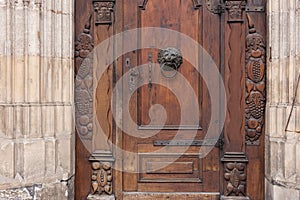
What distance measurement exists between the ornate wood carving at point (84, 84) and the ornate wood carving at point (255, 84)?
4.46 feet

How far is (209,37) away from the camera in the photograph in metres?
3.51

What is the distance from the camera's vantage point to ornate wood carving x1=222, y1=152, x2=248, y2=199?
3.47 metres

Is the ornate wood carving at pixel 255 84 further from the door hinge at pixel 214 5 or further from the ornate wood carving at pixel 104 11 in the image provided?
the ornate wood carving at pixel 104 11

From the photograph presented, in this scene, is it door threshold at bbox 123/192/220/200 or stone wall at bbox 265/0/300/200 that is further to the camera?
door threshold at bbox 123/192/220/200

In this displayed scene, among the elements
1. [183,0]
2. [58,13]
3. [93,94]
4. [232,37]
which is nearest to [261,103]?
[232,37]

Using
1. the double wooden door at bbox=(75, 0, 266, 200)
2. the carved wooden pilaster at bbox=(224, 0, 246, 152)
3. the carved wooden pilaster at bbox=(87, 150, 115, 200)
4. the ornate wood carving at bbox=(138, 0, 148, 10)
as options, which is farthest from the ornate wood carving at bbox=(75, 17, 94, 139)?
the carved wooden pilaster at bbox=(224, 0, 246, 152)

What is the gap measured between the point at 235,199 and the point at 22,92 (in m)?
1.98

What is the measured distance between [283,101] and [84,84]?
1.67 metres

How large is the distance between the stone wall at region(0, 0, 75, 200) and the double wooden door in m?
0.32

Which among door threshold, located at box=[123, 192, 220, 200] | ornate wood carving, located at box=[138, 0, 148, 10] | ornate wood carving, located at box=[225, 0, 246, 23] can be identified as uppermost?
ornate wood carving, located at box=[138, 0, 148, 10]

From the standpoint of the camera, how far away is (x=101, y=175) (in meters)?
3.53

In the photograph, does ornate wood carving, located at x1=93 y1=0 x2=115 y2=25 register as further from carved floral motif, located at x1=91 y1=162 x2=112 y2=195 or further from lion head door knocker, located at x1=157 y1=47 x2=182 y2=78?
carved floral motif, located at x1=91 y1=162 x2=112 y2=195

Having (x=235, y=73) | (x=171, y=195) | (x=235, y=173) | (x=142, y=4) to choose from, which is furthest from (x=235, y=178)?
(x=142, y=4)

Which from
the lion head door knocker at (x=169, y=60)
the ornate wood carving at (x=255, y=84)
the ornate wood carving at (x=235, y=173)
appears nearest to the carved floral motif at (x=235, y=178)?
the ornate wood carving at (x=235, y=173)
